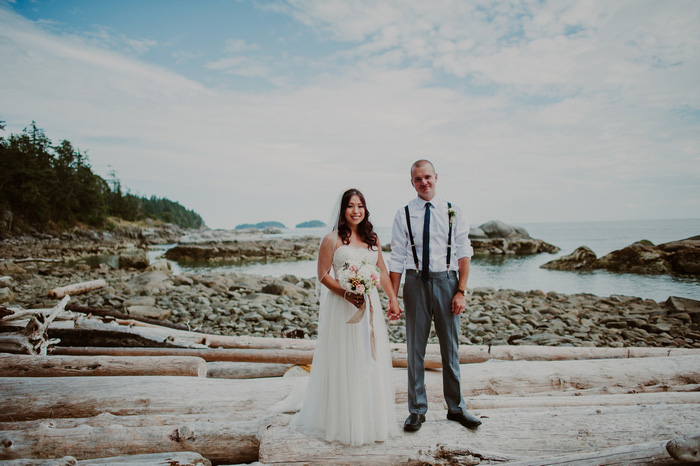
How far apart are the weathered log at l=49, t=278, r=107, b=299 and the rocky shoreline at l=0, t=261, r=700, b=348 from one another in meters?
0.36

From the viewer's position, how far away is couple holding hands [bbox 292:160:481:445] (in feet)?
11.9

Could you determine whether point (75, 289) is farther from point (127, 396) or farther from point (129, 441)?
point (129, 441)

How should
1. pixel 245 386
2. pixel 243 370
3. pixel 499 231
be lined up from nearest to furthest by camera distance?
pixel 245 386
pixel 243 370
pixel 499 231

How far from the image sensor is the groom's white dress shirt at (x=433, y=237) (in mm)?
3904

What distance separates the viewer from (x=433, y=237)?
3.93m

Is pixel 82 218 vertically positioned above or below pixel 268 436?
above

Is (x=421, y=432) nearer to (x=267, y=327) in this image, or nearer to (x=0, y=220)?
(x=267, y=327)

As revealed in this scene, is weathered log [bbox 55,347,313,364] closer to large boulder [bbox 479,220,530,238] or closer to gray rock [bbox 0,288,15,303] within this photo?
gray rock [bbox 0,288,15,303]

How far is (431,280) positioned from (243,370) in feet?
12.1

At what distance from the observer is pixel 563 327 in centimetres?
1135

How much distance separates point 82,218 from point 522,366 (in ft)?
251

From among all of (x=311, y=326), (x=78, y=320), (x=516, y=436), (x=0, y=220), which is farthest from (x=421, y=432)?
(x=0, y=220)

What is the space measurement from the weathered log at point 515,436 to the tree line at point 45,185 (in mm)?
60116

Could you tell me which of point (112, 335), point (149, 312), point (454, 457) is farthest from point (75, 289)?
point (454, 457)
